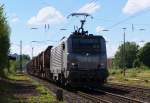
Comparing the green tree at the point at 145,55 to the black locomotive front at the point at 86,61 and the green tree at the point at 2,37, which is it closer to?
the green tree at the point at 2,37

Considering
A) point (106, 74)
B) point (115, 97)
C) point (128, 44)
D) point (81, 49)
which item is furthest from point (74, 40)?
point (128, 44)

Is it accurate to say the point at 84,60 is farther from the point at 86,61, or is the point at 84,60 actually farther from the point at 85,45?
the point at 85,45

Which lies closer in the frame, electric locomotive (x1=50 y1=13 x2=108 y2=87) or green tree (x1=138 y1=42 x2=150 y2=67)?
electric locomotive (x1=50 y1=13 x2=108 y2=87)

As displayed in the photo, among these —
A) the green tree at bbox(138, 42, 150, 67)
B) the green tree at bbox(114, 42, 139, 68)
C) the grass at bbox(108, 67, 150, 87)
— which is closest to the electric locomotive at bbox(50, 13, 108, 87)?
the grass at bbox(108, 67, 150, 87)

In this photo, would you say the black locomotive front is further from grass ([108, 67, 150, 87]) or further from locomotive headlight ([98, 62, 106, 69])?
grass ([108, 67, 150, 87])

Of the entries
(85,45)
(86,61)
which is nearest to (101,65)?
(86,61)

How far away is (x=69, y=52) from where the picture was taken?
3109 cm

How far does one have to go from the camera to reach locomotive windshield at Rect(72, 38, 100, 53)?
31383 millimetres

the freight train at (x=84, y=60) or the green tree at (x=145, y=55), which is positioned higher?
the green tree at (x=145, y=55)

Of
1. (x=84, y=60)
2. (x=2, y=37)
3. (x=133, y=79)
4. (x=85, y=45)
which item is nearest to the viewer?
(x=84, y=60)

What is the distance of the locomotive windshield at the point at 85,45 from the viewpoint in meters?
31.4

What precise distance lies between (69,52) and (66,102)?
8.34m

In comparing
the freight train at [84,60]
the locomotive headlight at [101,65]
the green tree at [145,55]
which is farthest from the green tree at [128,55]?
the locomotive headlight at [101,65]

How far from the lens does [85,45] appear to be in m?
31.5
